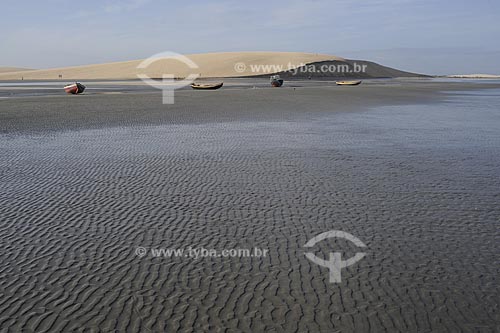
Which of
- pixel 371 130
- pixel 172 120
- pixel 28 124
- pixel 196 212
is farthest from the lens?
pixel 172 120

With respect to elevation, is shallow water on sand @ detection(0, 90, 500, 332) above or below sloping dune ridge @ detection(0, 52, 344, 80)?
below

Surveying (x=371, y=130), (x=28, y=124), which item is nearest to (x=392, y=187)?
(x=371, y=130)

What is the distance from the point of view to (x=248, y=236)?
653cm

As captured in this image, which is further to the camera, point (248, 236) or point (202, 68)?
point (202, 68)

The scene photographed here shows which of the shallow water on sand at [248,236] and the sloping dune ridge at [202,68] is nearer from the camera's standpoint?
the shallow water on sand at [248,236]

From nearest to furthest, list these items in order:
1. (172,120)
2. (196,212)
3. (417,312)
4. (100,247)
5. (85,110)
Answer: (417,312), (100,247), (196,212), (172,120), (85,110)

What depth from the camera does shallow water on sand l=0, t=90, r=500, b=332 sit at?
4480mm

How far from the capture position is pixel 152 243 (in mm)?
6266

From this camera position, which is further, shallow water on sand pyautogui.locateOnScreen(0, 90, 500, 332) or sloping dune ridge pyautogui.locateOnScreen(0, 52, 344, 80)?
sloping dune ridge pyautogui.locateOnScreen(0, 52, 344, 80)

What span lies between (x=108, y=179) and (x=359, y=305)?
6.86m

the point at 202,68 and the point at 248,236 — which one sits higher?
the point at 202,68

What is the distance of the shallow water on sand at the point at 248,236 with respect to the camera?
4.48 meters

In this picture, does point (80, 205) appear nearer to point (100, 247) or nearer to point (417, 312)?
point (100, 247)

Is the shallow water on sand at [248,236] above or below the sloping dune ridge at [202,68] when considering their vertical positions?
below
